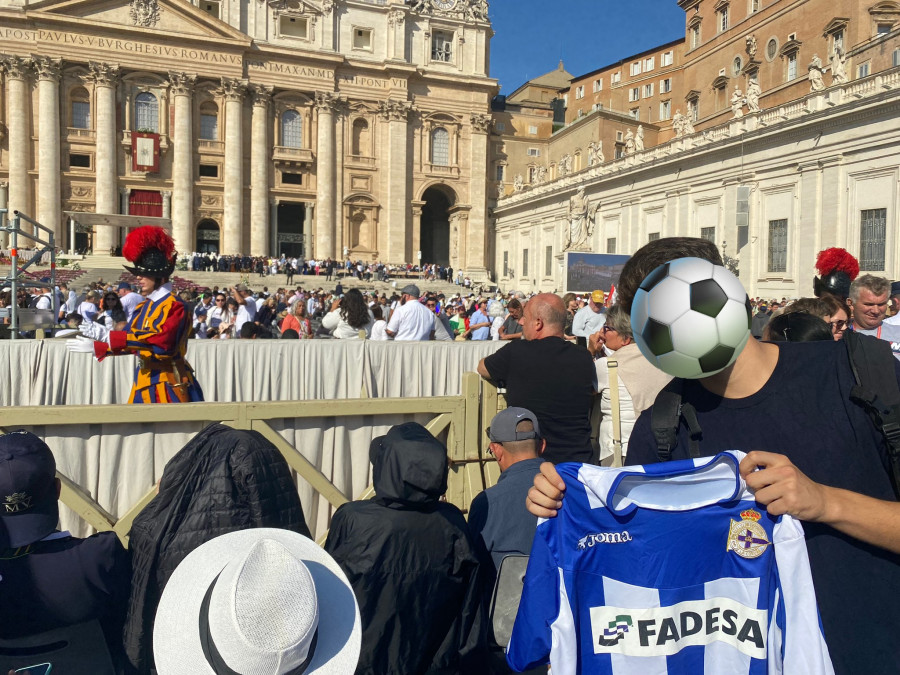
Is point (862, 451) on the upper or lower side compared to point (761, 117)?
lower

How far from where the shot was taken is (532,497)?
1.89 meters

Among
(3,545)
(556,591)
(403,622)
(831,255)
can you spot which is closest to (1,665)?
(3,545)

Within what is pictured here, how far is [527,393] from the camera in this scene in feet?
13.5

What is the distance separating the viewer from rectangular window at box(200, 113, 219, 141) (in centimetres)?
4631

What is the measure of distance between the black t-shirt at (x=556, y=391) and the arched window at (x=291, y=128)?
156 feet

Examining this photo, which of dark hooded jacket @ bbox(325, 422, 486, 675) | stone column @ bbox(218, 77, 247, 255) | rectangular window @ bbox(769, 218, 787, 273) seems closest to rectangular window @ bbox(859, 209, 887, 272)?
rectangular window @ bbox(769, 218, 787, 273)

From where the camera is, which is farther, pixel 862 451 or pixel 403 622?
pixel 403 622

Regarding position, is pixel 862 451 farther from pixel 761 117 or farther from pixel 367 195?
pixel 367 195

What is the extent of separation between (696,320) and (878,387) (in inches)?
19.0

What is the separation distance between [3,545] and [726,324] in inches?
93.1

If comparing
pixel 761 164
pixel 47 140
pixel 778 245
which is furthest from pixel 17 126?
pixel 778 245

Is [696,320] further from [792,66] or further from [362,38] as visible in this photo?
[362,38]

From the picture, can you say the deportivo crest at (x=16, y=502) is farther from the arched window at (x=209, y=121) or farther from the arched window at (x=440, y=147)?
the arched window at (x=440, y=147)

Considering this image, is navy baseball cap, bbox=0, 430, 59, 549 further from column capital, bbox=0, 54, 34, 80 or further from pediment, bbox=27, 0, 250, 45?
column capital, bbox=0, 54, 34, 80
